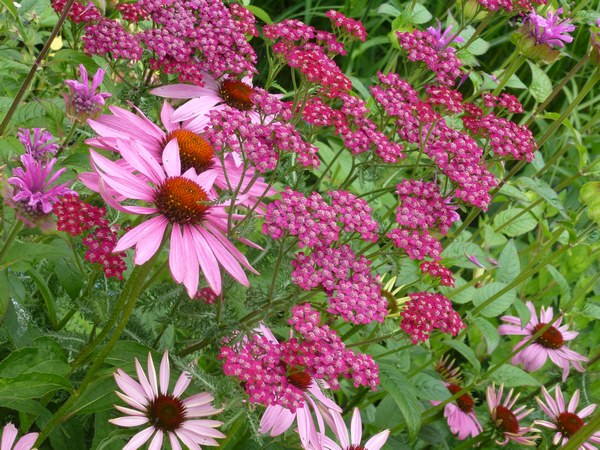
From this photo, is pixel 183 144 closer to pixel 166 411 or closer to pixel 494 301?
pixel 166 411

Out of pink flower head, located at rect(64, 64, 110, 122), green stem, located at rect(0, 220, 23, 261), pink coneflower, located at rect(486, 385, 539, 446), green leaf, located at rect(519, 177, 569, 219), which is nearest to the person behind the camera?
green stem, located at rect(0, 220, 23, 261)

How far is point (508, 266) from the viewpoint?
1.77 metres

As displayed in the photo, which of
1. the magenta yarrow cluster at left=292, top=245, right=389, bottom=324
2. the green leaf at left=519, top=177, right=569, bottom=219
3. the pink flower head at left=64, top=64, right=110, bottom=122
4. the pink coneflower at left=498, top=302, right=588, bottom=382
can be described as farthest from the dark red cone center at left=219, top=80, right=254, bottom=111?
the pink coneflower at left=498, top=302, right=588, bottom=382

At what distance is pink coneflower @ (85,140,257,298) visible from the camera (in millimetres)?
996

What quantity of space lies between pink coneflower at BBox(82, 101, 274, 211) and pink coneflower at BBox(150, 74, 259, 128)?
1.5 inches

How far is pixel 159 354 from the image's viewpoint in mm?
1188

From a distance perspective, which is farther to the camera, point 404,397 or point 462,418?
point 462,418

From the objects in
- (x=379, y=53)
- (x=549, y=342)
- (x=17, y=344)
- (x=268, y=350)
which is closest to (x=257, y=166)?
(x=268, y=350)

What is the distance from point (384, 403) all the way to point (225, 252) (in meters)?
0.81

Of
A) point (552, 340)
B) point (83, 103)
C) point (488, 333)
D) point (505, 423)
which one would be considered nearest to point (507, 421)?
point (505, 423)

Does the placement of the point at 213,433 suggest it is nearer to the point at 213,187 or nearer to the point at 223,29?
the point at 213,187

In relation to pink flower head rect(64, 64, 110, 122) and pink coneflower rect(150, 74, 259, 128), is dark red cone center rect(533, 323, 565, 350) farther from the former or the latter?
pink flower head rect(64, 64, 110, 122)

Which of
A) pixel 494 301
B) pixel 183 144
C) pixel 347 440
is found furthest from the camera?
pixel 494 301

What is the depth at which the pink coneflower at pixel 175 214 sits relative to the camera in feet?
3.27
